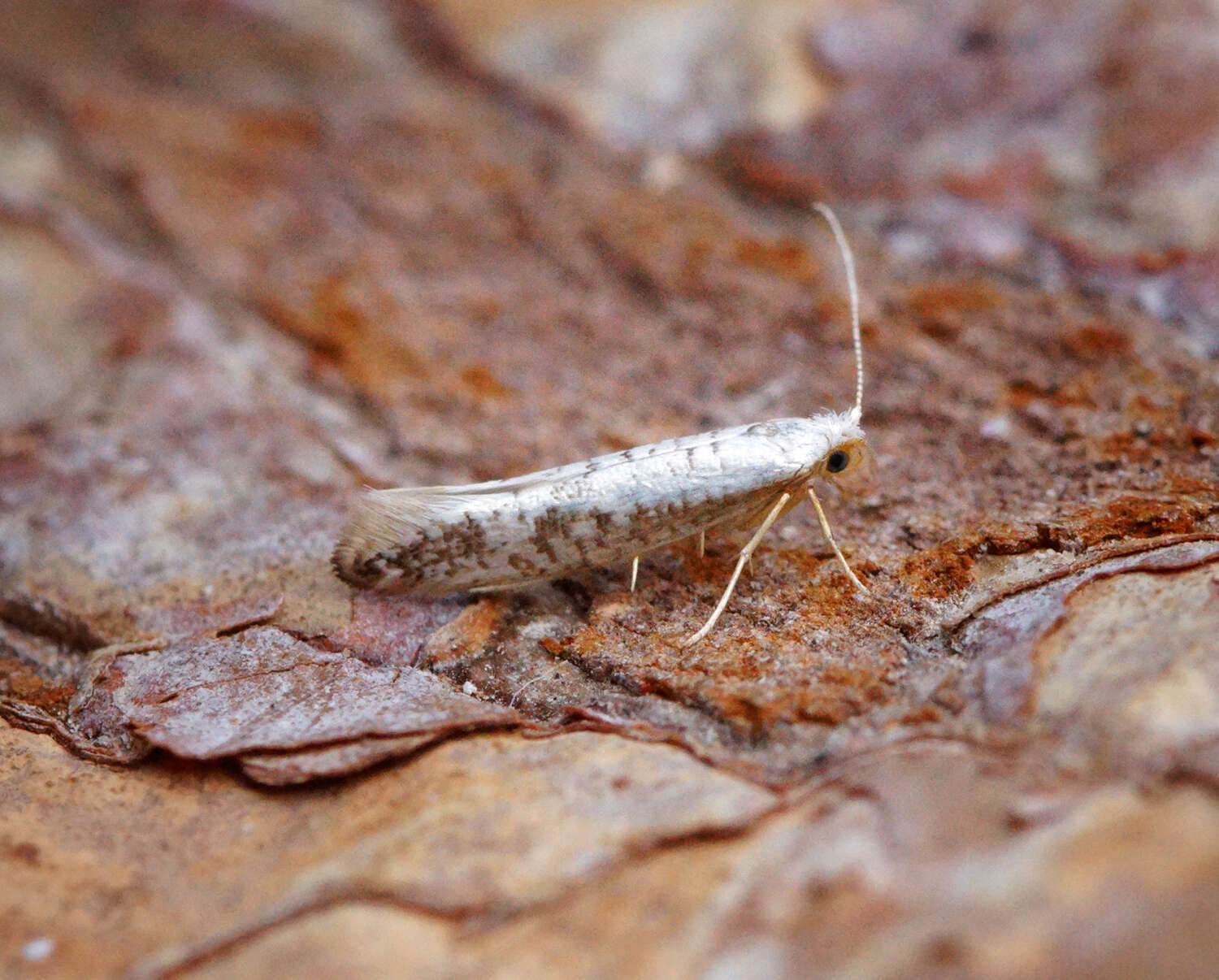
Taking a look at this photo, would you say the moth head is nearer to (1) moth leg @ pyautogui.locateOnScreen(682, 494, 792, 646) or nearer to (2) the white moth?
(2) the white moth

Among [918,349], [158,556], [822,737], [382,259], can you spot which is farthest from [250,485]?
[918,349]

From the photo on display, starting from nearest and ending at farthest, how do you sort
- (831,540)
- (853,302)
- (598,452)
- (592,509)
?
(831,540) < (592,509) < (598,452) < (853,302)

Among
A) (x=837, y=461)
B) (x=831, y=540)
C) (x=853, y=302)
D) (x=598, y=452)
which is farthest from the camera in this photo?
(x=853, y=302)

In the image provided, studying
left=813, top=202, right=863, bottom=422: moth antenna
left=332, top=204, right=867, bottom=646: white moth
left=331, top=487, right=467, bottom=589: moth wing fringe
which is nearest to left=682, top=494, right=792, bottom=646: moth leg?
left=332, top=204, right=867, bottom=646: white moth

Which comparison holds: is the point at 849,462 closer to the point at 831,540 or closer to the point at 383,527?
the point at 831,540

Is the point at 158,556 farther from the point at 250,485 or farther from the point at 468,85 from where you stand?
the point at 468,85

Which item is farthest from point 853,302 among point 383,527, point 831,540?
point 383,527

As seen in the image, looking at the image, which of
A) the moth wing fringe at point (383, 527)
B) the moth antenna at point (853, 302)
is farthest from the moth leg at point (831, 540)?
the moth wing fringe at point (383, 527)
